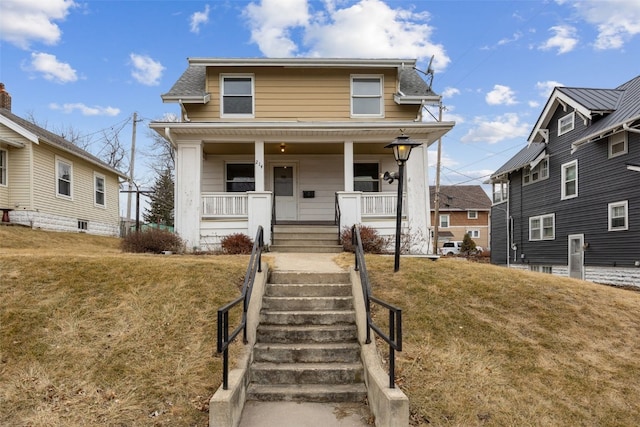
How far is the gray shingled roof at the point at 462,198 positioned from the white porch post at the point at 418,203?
31.8 meters

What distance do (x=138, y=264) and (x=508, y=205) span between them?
833 inches

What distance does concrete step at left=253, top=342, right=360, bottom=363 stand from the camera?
5.11 meters

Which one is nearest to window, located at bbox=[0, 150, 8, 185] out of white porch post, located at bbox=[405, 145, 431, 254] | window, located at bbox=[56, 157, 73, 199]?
window, located at bbox=[56, 157, 73, 199]

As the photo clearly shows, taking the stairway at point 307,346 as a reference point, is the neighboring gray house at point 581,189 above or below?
above

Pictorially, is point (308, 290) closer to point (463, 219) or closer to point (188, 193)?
point (188, 193)

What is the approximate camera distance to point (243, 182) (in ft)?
46.5

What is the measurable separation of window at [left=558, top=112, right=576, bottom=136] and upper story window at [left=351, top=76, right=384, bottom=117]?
951 centimetres

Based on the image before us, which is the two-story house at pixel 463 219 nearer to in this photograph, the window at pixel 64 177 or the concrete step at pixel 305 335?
the window at pixel 64 177

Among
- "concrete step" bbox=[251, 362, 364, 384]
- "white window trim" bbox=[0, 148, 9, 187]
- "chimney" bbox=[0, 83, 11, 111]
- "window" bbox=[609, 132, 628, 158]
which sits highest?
"chimney" bbox=[0, 83, 11, 111]

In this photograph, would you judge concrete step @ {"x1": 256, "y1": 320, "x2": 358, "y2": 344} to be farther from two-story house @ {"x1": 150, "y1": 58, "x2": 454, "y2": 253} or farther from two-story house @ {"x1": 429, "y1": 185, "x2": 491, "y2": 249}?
two-story house @ {"x1": 429, "y1": 185, "x2": 491, "y2": 249}

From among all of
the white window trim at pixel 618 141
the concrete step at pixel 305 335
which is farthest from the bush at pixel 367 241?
the white window trim at pixel 618 141

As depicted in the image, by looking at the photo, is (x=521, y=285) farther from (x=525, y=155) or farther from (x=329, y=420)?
(x=525, y=155)

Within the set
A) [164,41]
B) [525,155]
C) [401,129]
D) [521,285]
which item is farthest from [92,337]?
[525,155]

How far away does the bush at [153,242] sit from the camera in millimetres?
10797
